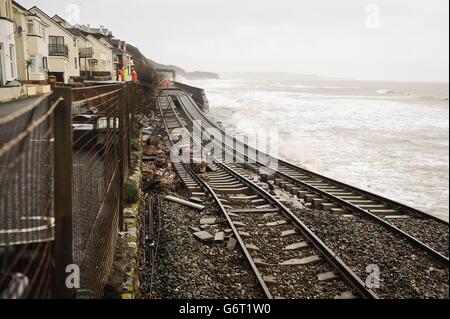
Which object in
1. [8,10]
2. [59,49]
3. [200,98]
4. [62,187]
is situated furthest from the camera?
[200,98]

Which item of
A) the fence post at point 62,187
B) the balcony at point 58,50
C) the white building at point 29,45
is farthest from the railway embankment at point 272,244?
the balcony at point 58,50

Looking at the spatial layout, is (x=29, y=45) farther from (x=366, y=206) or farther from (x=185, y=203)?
(x=366, y=206)

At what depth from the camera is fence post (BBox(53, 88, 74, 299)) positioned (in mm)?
2395

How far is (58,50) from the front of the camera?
42031 mm

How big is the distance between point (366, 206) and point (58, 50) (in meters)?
41.1

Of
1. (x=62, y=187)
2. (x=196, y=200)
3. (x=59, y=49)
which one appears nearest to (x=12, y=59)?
(x=59, y=49)

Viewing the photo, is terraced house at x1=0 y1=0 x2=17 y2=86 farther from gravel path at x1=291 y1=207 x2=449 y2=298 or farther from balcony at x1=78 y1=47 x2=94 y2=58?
balcony at x1=78 y1=47 x2=94 y2=58

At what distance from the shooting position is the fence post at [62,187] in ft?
7.86

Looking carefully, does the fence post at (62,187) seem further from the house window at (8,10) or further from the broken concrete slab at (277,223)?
the house window at (8,10)

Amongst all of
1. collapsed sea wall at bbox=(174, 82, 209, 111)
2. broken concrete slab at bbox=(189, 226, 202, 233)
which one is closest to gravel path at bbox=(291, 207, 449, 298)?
broken concrete slab at bbox=(189, 226, 202, 233)

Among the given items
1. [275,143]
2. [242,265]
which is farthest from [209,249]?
[275,143]

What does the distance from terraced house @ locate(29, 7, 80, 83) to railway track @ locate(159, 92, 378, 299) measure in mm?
35365
